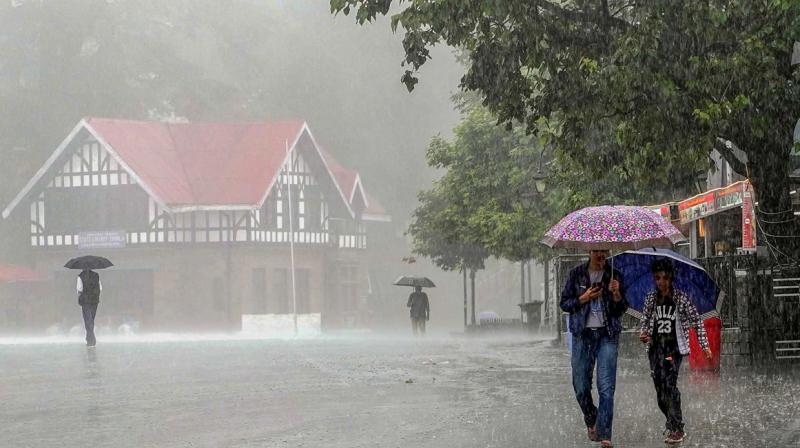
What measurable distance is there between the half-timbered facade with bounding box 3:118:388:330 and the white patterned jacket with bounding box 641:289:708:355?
50.6 metres

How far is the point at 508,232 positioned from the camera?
4216 cm

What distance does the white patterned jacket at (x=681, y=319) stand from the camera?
10.9m

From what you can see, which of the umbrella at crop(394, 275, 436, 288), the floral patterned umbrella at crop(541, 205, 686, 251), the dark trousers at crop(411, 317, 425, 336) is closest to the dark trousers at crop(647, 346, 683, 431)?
the floral patterned umbrella at crop(541, 205, 686, 251)

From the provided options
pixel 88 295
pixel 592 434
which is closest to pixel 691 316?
pixel 592 434

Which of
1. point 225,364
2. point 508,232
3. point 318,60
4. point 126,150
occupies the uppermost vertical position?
point 318,60

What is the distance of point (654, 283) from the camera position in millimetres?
11547

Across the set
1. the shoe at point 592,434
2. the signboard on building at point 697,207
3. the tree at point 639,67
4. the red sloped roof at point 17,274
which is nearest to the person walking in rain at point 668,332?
the shoe at point 592,434

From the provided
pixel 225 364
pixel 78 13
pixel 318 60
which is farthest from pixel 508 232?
pixel 318 60

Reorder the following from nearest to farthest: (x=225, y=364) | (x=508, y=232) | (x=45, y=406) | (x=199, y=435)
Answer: (x=199, y=435)
(x=45, y=406)
(x=225, y=364)
(x=508, y=232)

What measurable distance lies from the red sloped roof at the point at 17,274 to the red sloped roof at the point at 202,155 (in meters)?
7.20

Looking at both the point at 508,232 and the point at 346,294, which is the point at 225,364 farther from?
the point at 346,294

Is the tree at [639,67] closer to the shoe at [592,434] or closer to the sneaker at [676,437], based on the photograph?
the sneaker at [676,437]

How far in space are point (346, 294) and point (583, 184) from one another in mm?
39658

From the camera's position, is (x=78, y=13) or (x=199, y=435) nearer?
(x=199, y=435)
